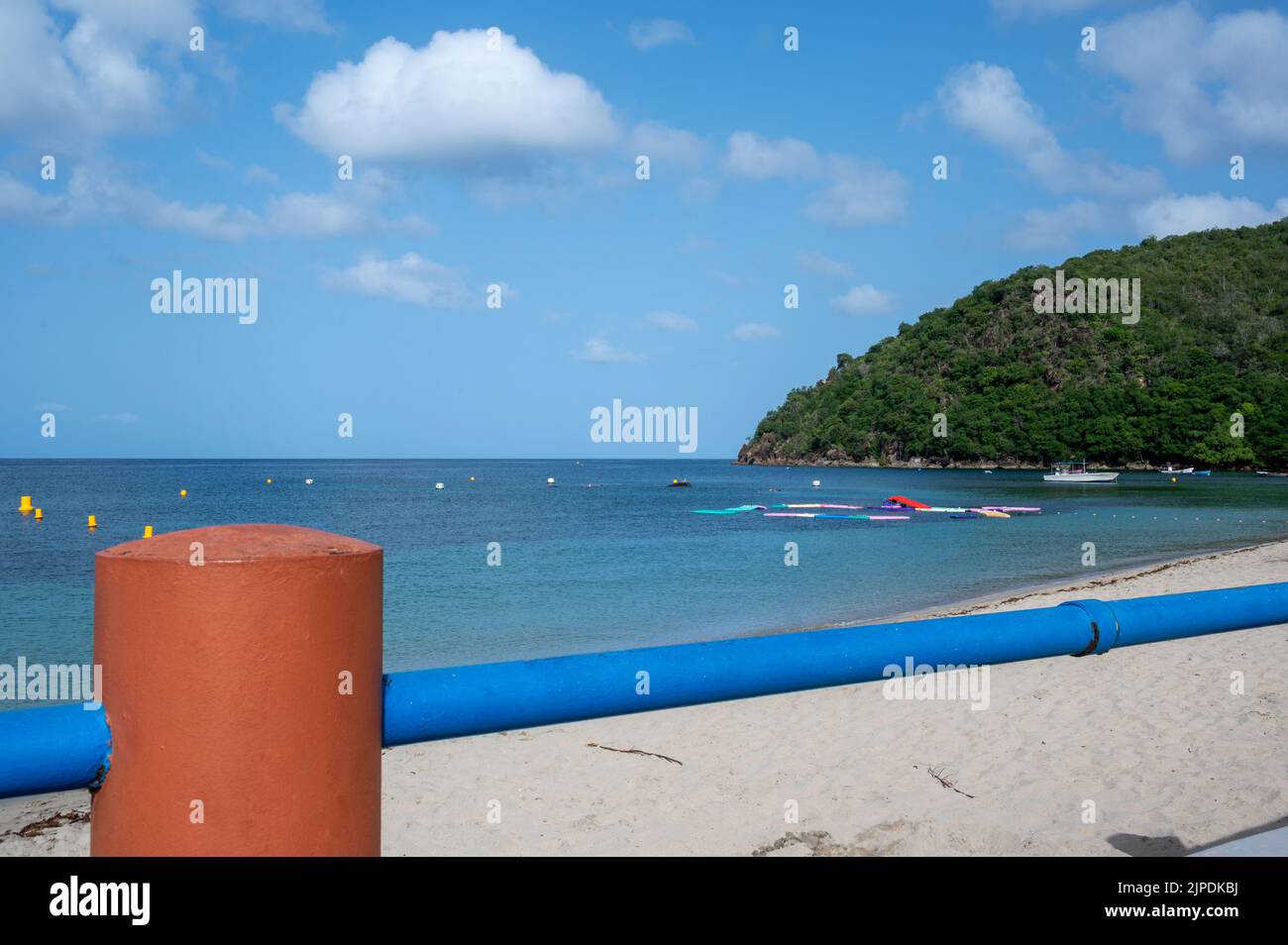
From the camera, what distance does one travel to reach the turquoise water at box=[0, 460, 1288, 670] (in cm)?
1719

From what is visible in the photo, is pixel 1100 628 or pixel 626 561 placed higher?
pixel 1100 628

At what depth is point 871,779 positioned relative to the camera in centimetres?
709

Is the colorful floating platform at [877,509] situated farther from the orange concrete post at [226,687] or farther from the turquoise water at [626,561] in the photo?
the orange concrete post at [226,687]

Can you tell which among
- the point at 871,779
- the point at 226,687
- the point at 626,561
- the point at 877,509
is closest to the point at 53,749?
the point at 226,687

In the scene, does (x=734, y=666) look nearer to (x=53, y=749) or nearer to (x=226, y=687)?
(x=226, y=687)

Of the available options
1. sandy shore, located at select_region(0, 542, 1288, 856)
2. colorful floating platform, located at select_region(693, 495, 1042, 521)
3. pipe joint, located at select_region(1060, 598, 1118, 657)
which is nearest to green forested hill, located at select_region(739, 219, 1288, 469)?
colorful floating platform, located at select_region(693, 495, 1042, 521)

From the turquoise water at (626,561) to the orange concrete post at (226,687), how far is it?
12.8m

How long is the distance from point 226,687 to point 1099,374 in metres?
126

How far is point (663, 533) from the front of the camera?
124ft

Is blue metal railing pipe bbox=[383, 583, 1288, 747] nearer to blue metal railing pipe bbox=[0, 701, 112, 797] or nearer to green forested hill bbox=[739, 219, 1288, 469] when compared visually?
blue metal railing pipe bbox=[0, 701, 112, 797]

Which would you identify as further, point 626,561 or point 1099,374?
point 1099,374

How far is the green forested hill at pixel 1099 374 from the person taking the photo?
101312mm

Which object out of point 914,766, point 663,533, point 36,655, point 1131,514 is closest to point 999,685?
point 914,766
